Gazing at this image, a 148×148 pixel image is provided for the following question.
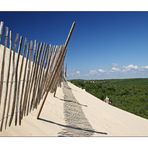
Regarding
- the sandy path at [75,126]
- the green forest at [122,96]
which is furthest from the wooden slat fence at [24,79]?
the green forest at [122,96]

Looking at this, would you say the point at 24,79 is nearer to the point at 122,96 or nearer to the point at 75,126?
the point at 75,126

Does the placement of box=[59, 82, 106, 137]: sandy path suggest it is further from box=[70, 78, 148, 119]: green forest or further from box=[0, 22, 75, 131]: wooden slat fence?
box=[70, 78, 148, 119]: green forest

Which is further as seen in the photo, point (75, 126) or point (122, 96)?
point (122, 96)

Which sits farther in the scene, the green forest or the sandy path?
the green forest

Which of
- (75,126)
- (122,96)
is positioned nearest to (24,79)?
(75,126)

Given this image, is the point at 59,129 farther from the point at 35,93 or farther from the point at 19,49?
the point at 19,49

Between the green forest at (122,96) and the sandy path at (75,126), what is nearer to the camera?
the sandy path at (75,126)

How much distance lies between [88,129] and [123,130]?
5.31ft

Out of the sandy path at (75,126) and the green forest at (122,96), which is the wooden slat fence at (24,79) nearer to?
the sandy path at (75,126)

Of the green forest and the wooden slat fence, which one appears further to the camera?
the green forest

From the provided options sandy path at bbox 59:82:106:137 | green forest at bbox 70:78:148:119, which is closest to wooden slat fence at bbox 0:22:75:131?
sandy path at bbox 59:82:106:137

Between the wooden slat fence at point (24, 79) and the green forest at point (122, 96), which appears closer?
the wooden slat fence at point (24, 79)

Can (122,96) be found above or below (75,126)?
above
